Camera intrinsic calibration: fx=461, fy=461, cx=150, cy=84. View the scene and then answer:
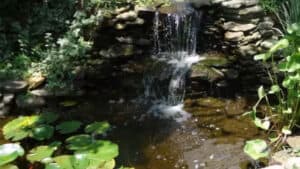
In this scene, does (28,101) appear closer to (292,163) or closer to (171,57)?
(171,57)

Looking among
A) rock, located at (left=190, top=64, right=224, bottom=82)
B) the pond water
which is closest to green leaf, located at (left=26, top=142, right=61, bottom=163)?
the pond water

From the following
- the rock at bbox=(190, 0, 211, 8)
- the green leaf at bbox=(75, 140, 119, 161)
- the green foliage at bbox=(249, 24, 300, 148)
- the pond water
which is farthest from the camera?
the rock at bbox=(190, 0, 211, 8)

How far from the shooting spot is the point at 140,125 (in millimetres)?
5656

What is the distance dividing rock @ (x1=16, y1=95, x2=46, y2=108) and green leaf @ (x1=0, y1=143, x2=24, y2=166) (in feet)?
6.45

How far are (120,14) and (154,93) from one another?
3.98 ft

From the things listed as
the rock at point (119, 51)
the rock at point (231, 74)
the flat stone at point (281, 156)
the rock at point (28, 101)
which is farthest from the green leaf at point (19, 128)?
the rock at point (231, 74)

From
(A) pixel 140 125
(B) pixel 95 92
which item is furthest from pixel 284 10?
(B) pixel 95 92

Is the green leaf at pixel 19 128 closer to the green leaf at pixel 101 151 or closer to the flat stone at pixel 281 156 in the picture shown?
the green leaf at pixel 101 151

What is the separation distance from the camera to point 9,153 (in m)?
3.81

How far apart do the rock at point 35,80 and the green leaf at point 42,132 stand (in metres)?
1.51

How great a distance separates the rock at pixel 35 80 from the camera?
233 inches

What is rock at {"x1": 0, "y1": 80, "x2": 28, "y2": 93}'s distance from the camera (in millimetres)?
5832

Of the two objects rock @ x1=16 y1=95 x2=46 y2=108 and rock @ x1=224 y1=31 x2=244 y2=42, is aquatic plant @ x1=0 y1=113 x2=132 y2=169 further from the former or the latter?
rock @ x1=224 y1=31 x2=244 y2=42

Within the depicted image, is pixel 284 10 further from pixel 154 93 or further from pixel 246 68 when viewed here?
pixel 154 93
